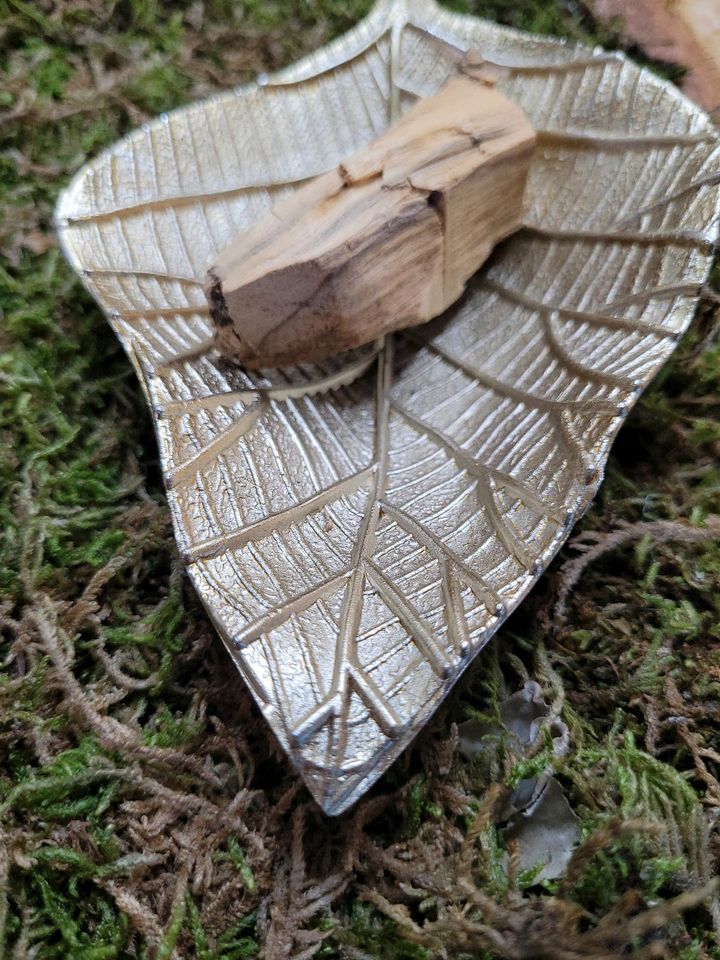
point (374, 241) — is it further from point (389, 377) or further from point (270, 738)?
point (270, 738)

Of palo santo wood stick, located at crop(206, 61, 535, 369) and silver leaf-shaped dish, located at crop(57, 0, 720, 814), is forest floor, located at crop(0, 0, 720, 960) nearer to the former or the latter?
silver leaf-shaped dish, located at crop(57, 0, 720, 814)

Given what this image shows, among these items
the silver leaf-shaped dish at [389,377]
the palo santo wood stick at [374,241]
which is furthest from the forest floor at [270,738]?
the palo santo wood stick at [374,241]

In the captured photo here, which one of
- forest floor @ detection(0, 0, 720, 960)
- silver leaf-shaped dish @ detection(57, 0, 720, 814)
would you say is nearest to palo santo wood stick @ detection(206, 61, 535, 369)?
silver leaf-shaped dish @ detection(57, 0, 720, 814)

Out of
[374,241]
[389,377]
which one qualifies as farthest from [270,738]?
[374,241]

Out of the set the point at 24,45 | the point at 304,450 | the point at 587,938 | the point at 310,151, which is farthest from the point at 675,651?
the point at 24,45

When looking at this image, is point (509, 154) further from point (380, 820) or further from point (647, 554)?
point (380, 820)

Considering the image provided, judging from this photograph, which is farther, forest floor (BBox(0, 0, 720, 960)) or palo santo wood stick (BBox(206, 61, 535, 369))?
palo santo wood stick (BBox(206, 61, 535, 369))
